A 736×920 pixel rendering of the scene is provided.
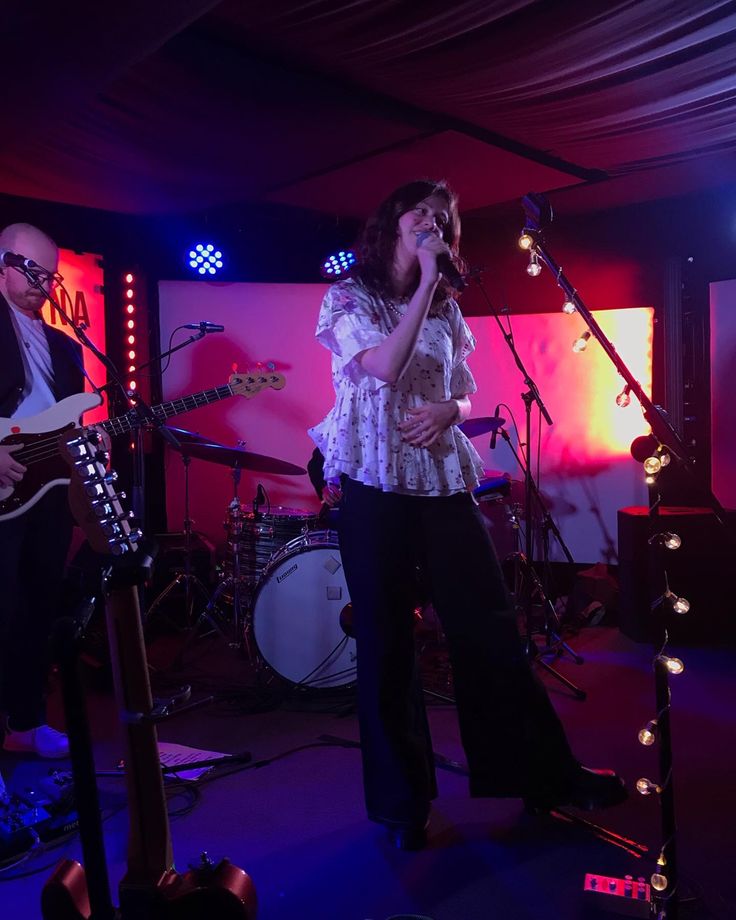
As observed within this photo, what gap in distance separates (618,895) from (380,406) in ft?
4.63

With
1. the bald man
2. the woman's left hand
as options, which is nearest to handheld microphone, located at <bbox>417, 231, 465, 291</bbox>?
the woman's left hand

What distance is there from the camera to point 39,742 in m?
3.10

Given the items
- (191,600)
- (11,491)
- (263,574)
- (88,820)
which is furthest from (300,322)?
(88,820)

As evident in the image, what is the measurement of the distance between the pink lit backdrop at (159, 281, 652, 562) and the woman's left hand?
12.8ft

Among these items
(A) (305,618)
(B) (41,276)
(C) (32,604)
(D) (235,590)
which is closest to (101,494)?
(B) (41,276)

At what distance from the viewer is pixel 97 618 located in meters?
4.43

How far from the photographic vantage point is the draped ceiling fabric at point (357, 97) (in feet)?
9.41

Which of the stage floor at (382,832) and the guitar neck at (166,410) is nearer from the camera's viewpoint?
the stage floor at (382,832)

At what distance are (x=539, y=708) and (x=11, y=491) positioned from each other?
2031mm

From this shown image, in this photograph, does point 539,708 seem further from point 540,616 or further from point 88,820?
point 540,616

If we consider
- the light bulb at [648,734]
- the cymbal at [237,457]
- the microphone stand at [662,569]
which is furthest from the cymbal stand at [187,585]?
the light bulb at [648,734]

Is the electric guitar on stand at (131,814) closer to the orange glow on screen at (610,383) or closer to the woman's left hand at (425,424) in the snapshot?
the woman's left hand at (425,424)

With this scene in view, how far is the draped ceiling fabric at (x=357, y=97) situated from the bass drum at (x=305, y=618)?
219 cm

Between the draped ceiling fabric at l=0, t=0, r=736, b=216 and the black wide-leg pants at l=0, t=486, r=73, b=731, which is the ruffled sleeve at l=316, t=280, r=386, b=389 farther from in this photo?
the black wide-leg pants at l=0, t=486, r=73, b=731
